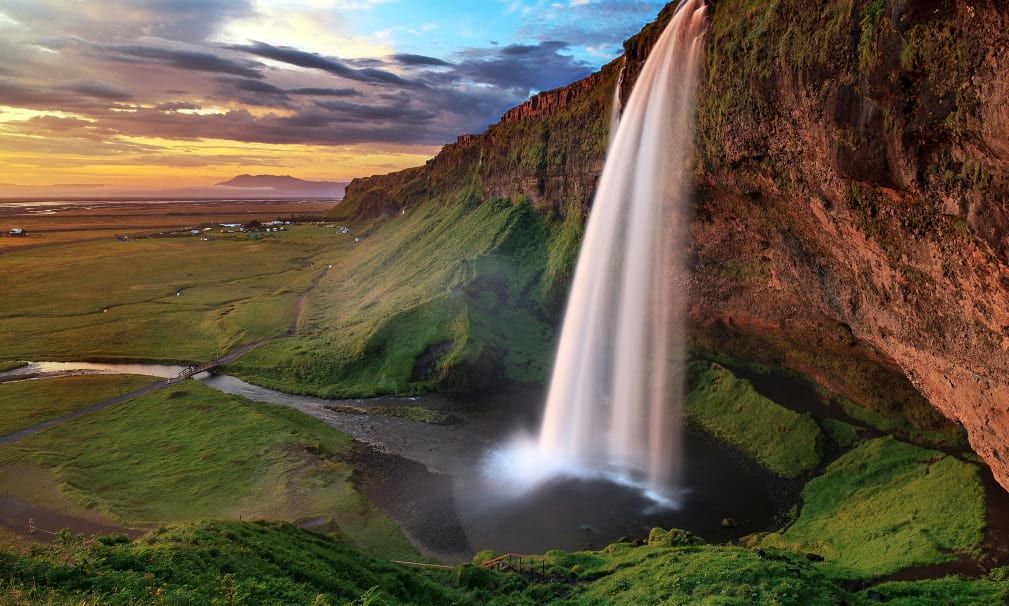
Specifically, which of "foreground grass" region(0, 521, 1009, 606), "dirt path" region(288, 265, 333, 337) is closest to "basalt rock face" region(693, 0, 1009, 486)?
"foreground grass" region(0, 521, 1009, 606)

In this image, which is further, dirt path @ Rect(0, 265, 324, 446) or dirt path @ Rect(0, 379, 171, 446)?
dirt path @ Rect(0, 265, 324, 446)

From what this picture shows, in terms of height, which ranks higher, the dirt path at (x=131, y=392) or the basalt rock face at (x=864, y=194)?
the basalt rock face at (x=864, y=194)

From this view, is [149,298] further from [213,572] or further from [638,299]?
[213,572]

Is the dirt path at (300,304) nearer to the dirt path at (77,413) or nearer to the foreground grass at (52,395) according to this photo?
the dirt path at (77,413)

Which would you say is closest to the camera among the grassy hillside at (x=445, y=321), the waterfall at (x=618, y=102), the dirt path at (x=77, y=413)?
the dirt path at (x=77, y=413)

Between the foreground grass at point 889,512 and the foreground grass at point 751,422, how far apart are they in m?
1.74

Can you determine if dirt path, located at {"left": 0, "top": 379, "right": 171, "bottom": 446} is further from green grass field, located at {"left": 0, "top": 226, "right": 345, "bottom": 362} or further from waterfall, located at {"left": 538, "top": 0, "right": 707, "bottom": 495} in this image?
waterfall, located at {"left": 538, "top": 0, "right": 707, "bottom": 495}

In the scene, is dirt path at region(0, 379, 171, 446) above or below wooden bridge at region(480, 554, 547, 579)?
below

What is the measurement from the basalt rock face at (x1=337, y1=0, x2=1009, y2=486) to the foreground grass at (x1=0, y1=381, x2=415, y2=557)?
73.3 feet

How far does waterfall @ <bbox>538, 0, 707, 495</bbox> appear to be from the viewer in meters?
29.6

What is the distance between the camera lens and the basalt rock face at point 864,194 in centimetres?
1495

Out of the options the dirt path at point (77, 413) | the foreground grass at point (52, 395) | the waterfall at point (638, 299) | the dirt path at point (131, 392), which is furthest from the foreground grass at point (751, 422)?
the foreground grass at point (52, 395)

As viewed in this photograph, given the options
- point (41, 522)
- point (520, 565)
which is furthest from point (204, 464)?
point (520, 565)

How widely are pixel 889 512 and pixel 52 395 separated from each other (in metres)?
52.0
